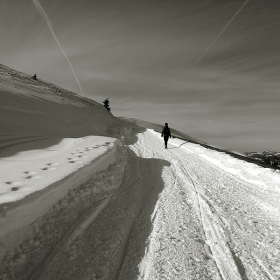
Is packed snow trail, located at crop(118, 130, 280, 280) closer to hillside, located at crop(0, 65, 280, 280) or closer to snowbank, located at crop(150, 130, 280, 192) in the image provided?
hillside, located at crop(0, 65, 280, 280)

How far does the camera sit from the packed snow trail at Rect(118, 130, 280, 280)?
8.90 feet

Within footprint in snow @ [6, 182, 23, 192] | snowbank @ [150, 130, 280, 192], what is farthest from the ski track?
footprint in snow @ [6, 182, 23, 192]

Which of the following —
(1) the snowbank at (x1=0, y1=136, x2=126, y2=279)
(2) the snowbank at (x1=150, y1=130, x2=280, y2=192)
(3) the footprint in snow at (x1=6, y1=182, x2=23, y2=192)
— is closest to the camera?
(1) the snowbank at (x1=0, y1=136, x2=126, y2=279)

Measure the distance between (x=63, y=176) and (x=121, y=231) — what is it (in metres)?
1.67

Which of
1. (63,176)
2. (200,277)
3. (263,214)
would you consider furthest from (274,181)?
(63,176)

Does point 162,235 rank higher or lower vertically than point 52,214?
higher

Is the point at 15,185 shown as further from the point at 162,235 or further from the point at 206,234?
the point at 206,234

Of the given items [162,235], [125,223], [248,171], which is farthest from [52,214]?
[248,171]

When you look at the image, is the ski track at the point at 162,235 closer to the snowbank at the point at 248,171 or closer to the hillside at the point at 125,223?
the hillside at the point at 125,223

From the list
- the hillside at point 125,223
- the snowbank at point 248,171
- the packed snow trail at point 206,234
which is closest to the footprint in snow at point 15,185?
the hillside at point 125,223

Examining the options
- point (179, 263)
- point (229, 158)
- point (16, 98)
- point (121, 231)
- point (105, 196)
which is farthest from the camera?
point (16, 98)

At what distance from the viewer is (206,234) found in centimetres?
357

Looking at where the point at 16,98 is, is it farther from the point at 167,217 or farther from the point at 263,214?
the point at 263,214

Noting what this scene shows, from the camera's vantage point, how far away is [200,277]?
260 cm
